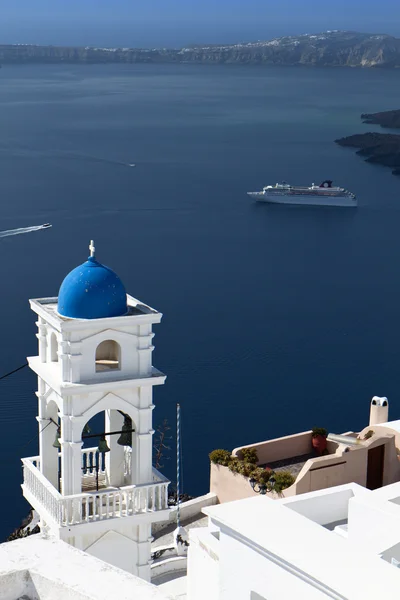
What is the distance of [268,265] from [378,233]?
7.74 meters

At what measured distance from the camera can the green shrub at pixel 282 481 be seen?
11.1 m

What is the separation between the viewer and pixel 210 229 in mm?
40656

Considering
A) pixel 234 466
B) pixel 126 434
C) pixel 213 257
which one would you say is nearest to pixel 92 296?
pixel 126 434

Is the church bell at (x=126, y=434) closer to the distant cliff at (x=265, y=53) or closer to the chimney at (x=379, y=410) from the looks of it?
the chimney at (x=379, y=410)

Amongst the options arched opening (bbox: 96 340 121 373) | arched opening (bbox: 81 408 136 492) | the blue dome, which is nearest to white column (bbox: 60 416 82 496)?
arched opening (bbox: 81 408 136 492)

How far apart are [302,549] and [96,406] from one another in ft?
12.5

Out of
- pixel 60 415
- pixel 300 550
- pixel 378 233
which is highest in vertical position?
pixel 300 550

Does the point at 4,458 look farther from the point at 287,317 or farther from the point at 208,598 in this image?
the point at 208,598

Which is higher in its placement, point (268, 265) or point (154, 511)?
point (154, 511)

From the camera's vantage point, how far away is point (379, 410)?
12531mm

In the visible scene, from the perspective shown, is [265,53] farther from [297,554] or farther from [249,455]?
[297,554]

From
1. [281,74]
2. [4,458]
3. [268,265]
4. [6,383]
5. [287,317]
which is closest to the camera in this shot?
[4,458]

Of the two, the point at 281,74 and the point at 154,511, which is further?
the point at 281,74

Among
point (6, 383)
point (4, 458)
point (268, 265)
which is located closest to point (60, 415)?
point (4, 458)
